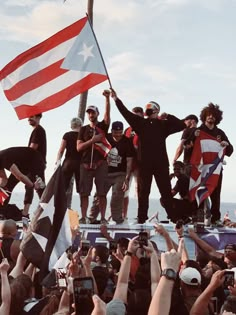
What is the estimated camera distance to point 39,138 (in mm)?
10023

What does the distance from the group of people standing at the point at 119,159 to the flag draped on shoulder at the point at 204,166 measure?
0.37 ft

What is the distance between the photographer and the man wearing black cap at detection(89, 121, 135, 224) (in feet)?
32.0

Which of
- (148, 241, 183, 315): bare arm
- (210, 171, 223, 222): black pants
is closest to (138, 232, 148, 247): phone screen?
(148, 241, 183, 315): bare arm

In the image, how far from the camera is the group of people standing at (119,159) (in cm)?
935

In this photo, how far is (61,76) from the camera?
28.7 feet

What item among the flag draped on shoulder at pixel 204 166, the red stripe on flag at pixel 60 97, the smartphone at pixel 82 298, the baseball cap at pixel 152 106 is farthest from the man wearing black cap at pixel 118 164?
the smartphone at pixel 82 298

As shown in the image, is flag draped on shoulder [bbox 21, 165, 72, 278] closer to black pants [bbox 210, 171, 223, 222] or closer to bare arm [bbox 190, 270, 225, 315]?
bare arm [bbox 190, 270, 225, 315]

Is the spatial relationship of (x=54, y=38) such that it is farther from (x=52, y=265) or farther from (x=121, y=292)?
(x=121, y=292)

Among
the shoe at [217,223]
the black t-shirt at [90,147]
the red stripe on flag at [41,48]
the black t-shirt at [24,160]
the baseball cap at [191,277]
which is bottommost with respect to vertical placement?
the baseball cap at [191,277]

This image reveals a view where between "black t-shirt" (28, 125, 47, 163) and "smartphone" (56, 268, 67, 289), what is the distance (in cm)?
478

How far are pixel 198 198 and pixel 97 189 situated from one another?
155 cm

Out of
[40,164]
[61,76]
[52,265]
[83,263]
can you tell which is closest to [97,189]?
[40,164]

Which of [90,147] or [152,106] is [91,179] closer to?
[90,147]

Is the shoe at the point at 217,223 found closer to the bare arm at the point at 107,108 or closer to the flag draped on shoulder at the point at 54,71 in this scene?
the bare arm at the point at 107,108
